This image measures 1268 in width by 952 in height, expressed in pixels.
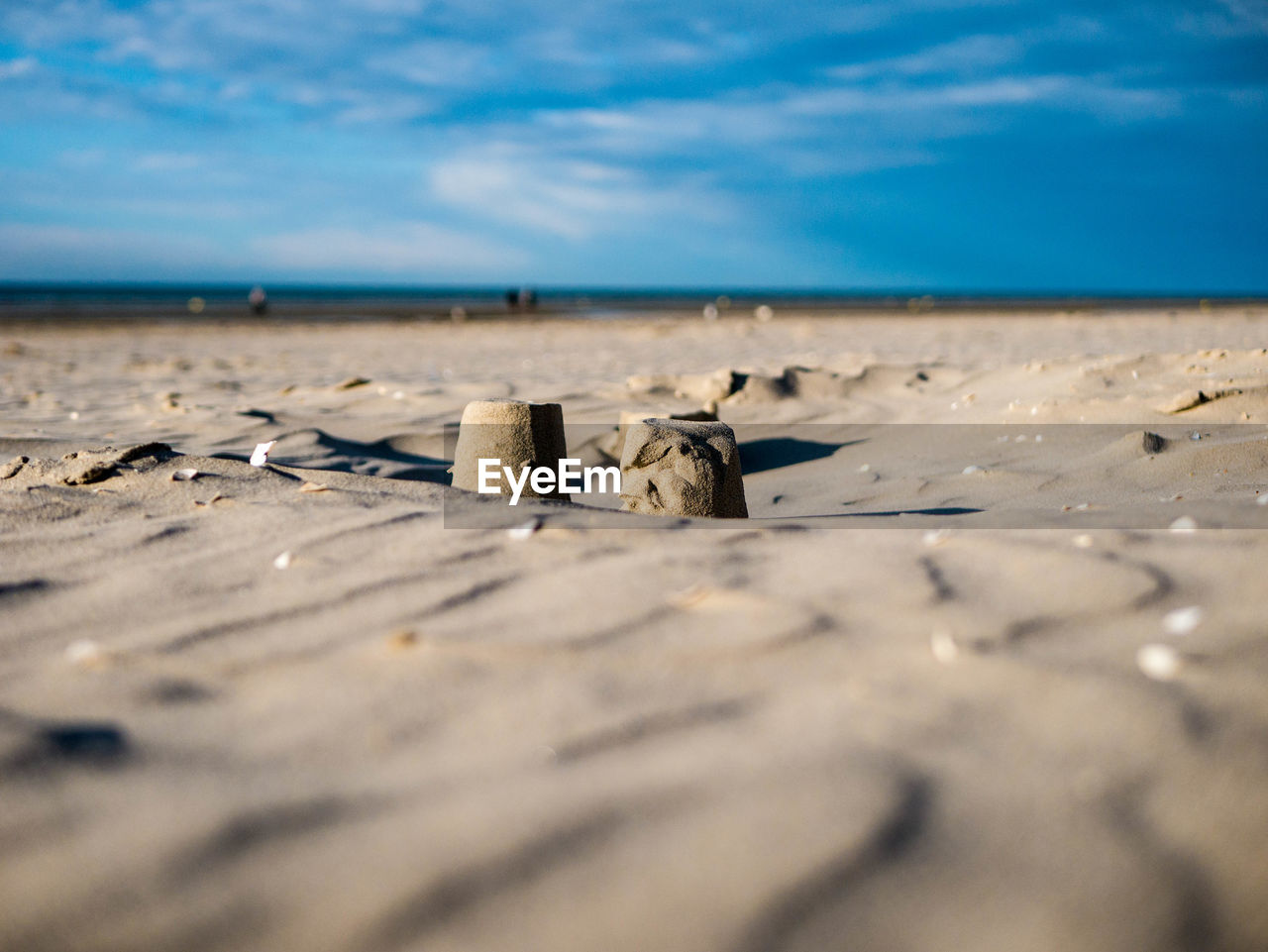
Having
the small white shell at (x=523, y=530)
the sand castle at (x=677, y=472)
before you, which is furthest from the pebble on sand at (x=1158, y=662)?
the sand castle at (x=677, y=472)

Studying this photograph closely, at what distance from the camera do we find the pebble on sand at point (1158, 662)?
4.47 ft

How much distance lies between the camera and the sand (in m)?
1.03

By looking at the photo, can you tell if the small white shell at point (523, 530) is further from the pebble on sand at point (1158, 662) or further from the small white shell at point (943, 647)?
the pebble on sand at point (1158, 662)

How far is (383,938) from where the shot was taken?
987 mm

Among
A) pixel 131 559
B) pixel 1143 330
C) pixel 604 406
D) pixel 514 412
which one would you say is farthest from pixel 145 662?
pixel 1143 330

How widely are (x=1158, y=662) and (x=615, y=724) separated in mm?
→ 874

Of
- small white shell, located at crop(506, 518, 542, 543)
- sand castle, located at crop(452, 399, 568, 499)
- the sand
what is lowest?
the sand

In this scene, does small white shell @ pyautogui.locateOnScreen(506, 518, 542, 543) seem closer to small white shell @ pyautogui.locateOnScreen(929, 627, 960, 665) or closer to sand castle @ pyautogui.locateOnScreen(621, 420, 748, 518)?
sand castle @ pyautogui.locateOnScreen(621, 420, 748, 518)

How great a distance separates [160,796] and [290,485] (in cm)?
142

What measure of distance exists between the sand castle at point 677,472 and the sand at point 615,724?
1.70 feet

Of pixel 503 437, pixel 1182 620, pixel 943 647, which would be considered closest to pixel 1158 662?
pixel 1182 620

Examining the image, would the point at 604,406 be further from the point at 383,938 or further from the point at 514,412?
the point at 383,938

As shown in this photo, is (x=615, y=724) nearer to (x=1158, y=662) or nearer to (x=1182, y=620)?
(x=1158, y=662)

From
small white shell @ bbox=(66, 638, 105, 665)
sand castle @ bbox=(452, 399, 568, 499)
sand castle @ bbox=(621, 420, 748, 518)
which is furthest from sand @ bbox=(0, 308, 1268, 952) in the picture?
sand castle @ bbox=(452, 399, 568, 499)
